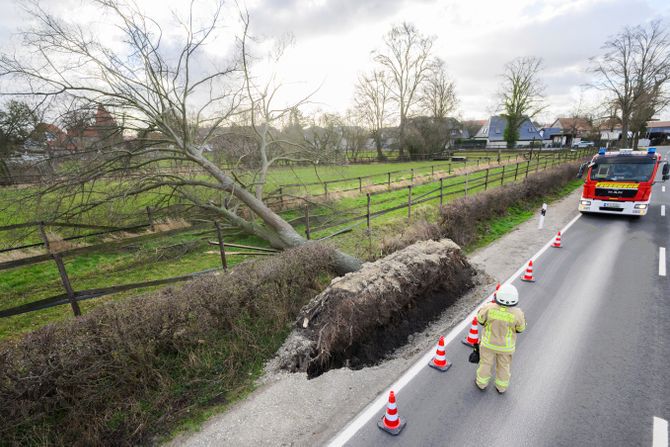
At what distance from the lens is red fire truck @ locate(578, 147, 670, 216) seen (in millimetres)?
10523

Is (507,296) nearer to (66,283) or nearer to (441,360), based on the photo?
(441,360)

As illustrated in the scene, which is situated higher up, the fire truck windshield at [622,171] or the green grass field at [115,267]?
the fire truck windshield at [622,171]

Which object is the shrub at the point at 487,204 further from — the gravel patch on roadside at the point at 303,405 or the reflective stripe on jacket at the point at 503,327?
the reflective stripe on jacket at the point at 503,327

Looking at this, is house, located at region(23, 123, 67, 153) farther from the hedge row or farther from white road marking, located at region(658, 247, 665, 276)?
white road marking, located at region(658, 247, 665, 276)

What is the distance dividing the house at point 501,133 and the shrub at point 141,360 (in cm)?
6048

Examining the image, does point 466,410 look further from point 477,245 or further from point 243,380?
point 477,245

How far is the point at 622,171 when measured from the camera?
11.1 metres

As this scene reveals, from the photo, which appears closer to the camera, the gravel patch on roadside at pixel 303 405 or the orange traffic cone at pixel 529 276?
the gravel patch on roadside at pixel 303 405

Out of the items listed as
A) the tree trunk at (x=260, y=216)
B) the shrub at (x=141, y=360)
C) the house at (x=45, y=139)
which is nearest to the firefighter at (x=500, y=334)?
the shrub at (x=141, y=360)

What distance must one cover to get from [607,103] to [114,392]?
45820 millimetres

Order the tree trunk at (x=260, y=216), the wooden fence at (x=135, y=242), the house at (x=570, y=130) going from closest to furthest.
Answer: the wooden fence at (x=135, y=242), the tree trunk at (x=260, y=216), the house at (x=570, y=130)

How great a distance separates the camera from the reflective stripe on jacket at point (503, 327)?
3.46 m

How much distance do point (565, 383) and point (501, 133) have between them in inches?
2527

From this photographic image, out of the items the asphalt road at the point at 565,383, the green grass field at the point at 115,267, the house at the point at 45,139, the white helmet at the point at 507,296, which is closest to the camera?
the asphalt road at the point at 565,383
